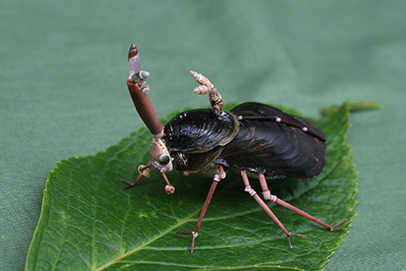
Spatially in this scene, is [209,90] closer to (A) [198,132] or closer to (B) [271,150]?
(A) [198,132]

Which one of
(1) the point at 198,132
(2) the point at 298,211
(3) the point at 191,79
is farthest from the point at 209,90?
(3) the point at 191,79

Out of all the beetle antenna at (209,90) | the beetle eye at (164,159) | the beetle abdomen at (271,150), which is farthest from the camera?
the beetle abdomen at (271,150)

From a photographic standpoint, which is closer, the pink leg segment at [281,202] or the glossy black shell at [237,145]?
the glossy black shell at [237,145]

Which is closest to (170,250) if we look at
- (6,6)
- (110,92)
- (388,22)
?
(110,92)

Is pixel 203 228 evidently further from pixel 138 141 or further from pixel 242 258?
pixel 138 141

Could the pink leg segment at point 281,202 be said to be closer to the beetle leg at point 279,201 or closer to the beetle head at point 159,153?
the beetle leg at point 279,201

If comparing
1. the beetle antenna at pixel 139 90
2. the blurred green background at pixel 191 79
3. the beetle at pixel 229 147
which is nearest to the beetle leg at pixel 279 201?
the beetle at pixel 229 147
